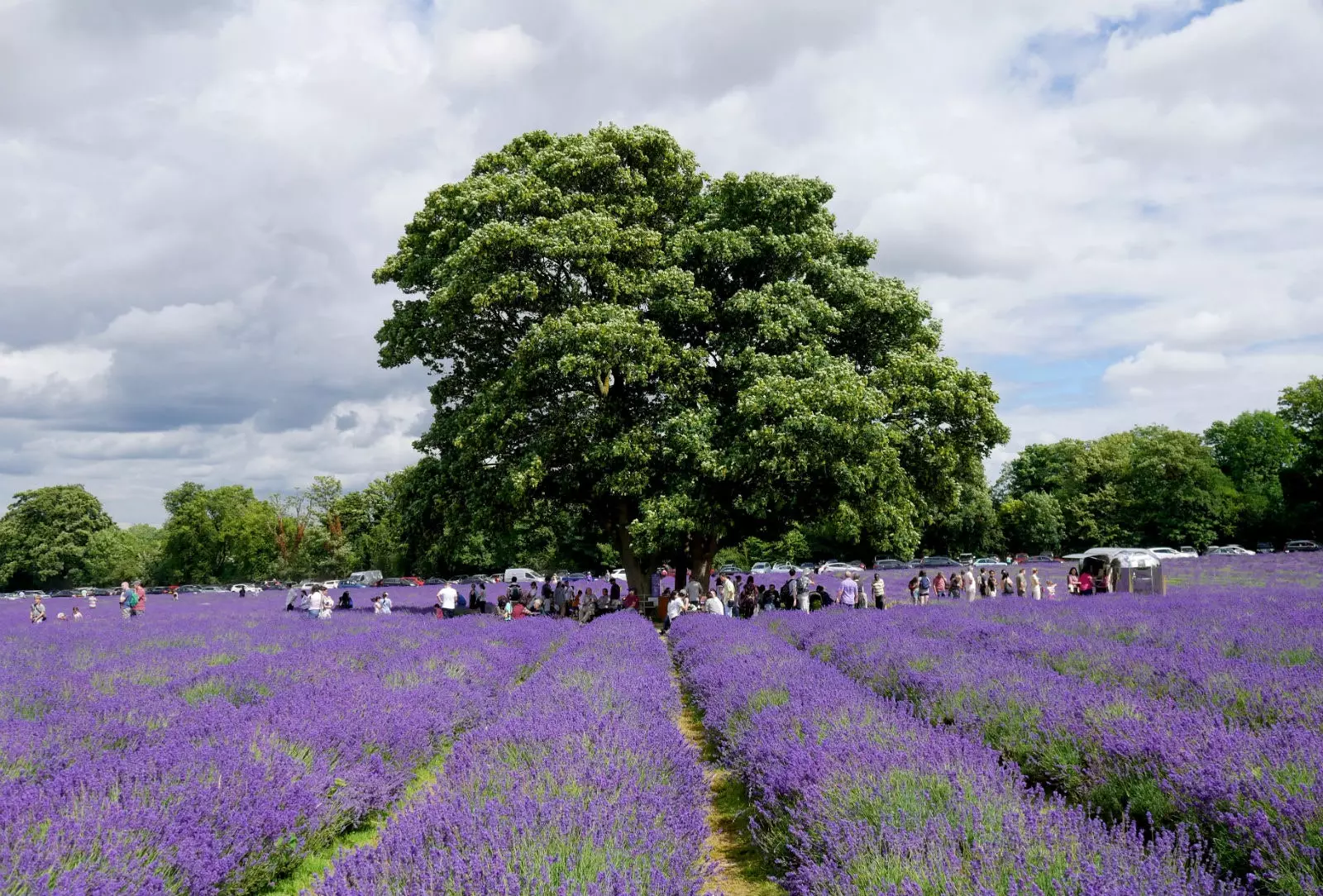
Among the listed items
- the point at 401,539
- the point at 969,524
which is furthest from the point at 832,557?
the point at 401,539

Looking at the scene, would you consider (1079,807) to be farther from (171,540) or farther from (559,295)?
(171,540)

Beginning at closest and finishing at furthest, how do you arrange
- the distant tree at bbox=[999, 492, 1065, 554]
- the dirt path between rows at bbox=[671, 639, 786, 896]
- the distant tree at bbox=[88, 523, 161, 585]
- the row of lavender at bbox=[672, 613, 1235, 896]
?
1. the row of lavender at bbox=[672, 613, 1235, 896]
2. the dirt path between rows at bbox=[671, 639, 786, 896]
3. the distant tree at bbox=[999, 492, 1065, 554]
4. the distant tree at bbox=[88, 523, 161, 585]

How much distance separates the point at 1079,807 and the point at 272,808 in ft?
13.6

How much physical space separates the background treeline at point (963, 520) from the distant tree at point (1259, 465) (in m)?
0.11

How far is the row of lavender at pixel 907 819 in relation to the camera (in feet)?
10.0

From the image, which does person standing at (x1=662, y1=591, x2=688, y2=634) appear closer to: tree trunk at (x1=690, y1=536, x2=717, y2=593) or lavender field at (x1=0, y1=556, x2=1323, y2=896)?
tree trunk at (x1=690, y1=536, x2=717, y2=593)

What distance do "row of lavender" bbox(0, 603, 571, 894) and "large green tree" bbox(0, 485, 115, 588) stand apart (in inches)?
3131

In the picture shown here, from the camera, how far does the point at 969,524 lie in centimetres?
6450

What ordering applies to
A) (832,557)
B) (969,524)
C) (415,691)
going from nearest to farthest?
(415,691)
(969,524)
(832,557)

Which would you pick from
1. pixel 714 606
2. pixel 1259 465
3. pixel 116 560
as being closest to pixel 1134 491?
pixel 1259 465

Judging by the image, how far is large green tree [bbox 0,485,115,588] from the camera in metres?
76.1

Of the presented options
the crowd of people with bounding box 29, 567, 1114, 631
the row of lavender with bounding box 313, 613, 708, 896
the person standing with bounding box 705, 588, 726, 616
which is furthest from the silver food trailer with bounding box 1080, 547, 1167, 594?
the row of lavender with bounding box 313, 613, 708, 896

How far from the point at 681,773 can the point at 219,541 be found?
3151 inches

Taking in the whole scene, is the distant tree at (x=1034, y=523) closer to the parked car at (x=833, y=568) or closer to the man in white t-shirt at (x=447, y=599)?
the parked car at (x=833, y=568)
